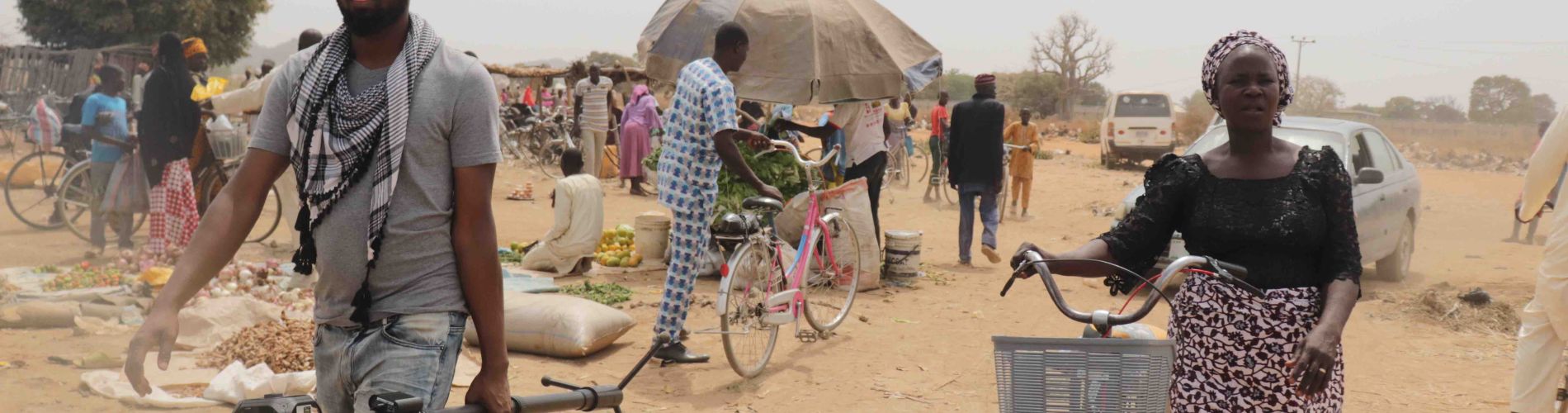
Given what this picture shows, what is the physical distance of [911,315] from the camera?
8.33 m

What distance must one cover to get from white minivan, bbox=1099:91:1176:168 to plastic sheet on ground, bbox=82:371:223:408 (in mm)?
22772

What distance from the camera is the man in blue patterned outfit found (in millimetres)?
5953

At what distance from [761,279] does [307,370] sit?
226 centimetres

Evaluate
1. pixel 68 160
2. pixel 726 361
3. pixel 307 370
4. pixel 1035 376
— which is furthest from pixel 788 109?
pixel 1035 376

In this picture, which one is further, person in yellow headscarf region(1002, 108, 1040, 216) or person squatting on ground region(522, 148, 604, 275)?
person in yellow headscarf region(1002, 108, 1040, 216)

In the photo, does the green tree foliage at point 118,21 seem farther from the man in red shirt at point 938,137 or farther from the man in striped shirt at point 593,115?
the man in red shirt at point 938,137

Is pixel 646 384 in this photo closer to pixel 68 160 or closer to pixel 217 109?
pixel 217 109

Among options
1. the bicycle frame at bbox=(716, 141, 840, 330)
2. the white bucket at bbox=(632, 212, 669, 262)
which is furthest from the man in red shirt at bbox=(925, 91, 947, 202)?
the bicycle frame at bbox=(716, 141, 840, 330)

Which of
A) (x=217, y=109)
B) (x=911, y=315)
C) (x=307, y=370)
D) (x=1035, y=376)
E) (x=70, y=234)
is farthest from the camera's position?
(x=70, y=234)

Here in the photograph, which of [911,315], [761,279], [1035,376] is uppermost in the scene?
[1035,376]

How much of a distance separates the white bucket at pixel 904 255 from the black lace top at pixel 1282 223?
21.6ft

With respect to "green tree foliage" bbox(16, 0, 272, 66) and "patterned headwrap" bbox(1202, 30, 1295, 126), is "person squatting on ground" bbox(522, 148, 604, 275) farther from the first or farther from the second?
"green tree foliage" bbox(16, 0, 272, 66)

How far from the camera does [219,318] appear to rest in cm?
631

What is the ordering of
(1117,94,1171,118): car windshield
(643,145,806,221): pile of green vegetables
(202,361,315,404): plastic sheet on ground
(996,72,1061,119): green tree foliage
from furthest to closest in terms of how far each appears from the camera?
(996,72,1061,119): green tree foliage
(1117,94,1171,118): car windshield
(643,145,806,221): pile of green vegetables
(202,361,315,404): plastic sheet on ground
